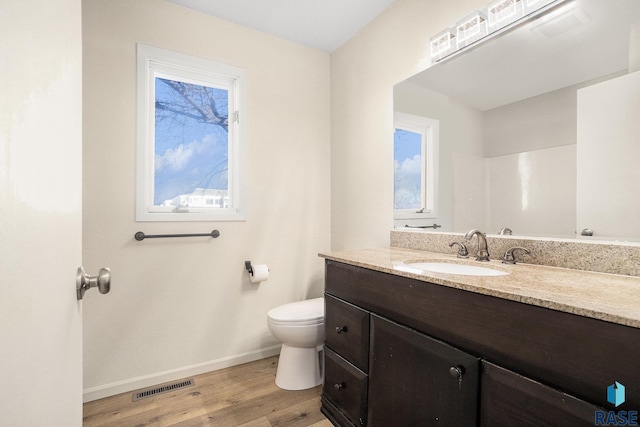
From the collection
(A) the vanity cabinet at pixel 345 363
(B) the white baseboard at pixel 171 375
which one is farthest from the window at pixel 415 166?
(B) the white baseboard at pixel 171 375

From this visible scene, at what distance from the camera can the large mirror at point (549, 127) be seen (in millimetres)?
1117

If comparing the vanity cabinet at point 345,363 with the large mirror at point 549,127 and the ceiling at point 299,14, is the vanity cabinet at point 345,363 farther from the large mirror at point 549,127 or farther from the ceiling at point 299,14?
the ceiling at point 299,14

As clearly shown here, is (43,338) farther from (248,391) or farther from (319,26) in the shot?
(319,26)

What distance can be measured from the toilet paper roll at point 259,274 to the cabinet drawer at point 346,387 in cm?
77

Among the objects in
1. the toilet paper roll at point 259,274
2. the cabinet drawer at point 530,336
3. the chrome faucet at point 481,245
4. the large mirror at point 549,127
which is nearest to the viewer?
the cabinet drawer at point 530,336

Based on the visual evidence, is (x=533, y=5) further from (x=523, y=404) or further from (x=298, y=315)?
(x=298, y=315)

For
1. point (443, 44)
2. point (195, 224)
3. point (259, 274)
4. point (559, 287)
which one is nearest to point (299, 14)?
point (443, 44)

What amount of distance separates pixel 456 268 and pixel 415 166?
0.75m

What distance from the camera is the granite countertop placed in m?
0.70

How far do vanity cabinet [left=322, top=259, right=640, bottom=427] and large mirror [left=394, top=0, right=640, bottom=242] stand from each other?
0.68 m

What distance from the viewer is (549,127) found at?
1311 millimetres

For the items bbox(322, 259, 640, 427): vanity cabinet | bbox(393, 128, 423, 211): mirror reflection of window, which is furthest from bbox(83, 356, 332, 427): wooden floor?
bbox(393, 128, 423, 211): mirror reflection of window

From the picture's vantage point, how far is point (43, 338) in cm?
46

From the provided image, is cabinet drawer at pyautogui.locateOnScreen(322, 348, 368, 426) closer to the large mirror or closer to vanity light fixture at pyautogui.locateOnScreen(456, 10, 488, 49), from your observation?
the large mirror
